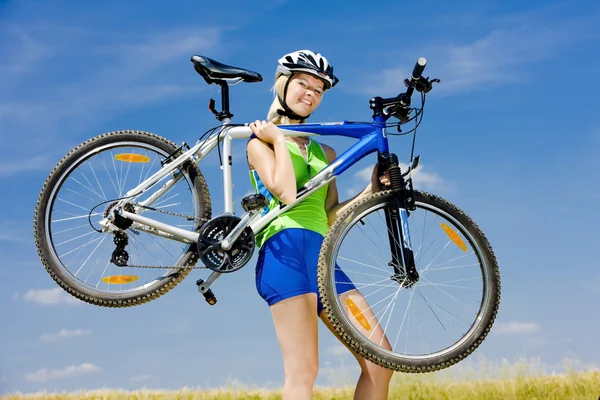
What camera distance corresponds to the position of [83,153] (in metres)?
5.75

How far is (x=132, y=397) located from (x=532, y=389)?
4260mm

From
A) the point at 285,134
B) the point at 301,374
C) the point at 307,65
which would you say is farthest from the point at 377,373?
the point at 307,65

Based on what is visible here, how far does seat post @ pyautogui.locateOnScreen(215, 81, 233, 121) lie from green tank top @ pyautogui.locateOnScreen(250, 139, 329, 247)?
0.51 m

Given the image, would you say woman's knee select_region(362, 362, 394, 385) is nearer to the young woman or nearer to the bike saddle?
the young woman

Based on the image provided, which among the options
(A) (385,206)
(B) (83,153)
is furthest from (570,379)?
(B) (83,153)

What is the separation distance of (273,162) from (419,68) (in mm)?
1263

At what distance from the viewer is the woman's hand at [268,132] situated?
4895 mm

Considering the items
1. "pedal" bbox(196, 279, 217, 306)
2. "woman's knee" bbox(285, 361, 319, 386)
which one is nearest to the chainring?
"pedal" bbox(196, 279, 217, 306)

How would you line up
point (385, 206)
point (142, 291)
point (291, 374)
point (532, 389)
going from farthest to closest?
point (532, 389) → point (142, 291) → point (385, 206) → point (291, 374)

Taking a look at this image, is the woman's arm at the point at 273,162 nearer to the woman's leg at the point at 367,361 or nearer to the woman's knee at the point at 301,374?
the woman's leg at the point at 367,361

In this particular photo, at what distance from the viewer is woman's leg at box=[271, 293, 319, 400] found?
4.54m

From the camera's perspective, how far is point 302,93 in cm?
525

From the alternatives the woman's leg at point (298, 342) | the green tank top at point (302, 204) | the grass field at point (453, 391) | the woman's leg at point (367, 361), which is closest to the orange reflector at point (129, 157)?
the green tank top at point (302, 204)

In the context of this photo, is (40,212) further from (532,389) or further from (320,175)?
(532,389)
